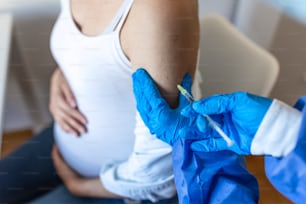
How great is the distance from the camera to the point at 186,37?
483 mm

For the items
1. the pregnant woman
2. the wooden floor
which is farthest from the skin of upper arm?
the wooden floor

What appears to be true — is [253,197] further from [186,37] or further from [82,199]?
[82,199]

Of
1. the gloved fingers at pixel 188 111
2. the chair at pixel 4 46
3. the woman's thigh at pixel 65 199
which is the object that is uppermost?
the gloved fingers at pixel 188 111

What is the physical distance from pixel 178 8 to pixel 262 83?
1.09ft

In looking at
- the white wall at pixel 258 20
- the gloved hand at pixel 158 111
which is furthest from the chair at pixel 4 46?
the white wall at pixel 258 20

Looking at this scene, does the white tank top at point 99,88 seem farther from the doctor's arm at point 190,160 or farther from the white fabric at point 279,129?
the white fabric at point 279,129

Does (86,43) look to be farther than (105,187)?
No

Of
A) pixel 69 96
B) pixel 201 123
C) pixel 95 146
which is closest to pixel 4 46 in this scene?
pixel 69 96

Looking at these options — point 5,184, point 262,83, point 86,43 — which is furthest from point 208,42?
point 5,184

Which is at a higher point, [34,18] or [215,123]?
[215,123]

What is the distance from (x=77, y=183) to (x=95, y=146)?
4.2 inches

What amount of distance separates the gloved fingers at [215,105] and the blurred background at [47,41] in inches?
12.9

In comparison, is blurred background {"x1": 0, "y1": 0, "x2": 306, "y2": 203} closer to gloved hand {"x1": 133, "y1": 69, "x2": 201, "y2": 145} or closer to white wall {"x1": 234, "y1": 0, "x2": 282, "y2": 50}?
white wall {"x1": 234, "y1": 0, "x2": 282, "y2": 50}

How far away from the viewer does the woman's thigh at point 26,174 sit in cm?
77
